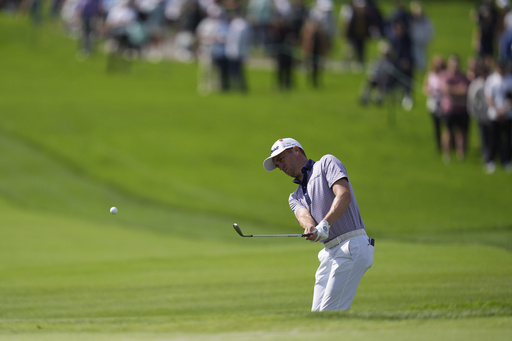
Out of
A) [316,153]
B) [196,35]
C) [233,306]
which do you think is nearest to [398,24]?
[316,153]

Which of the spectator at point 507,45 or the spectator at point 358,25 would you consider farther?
the spectator at point 358,25

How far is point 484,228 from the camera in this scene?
58.3ft

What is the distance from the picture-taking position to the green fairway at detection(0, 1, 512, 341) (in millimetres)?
8352

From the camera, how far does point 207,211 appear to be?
1997 centimetres

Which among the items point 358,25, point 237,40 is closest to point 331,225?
point 237,40

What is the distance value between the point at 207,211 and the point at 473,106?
6.44 meters

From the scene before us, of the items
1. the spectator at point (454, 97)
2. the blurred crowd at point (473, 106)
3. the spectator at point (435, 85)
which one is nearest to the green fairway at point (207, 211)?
the blurred crowd at point (473, 106)

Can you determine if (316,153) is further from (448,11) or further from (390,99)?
(448,11)

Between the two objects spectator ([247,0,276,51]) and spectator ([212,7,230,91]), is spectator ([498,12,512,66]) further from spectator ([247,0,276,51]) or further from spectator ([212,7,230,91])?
spectator ([247,0,276,51])

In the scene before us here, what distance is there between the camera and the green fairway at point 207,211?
329 inches

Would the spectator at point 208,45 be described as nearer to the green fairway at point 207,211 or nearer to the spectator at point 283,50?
the green fairway at point 207,211

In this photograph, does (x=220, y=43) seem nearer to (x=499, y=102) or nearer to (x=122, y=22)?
(x=122, y=22)

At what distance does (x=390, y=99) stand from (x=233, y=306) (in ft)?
56.2

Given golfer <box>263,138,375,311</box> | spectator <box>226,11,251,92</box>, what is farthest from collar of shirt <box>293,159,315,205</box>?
spectator <box>226,11,251,92</box>
